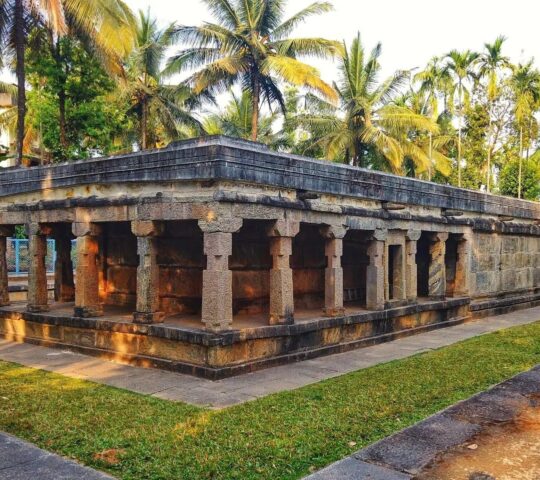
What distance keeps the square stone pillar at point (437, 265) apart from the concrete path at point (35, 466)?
993 centimetres

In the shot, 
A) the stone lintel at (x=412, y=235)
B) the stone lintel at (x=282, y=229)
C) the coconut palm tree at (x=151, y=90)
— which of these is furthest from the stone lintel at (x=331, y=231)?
the coconut palm tree at (x=151, y=90)

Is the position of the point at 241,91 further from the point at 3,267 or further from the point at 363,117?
the point at 3,267

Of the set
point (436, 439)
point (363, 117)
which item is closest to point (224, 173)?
point (436, 439)

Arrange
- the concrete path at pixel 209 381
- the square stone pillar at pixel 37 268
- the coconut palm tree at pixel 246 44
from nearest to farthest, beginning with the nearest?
1. the concrete path at pixel 209 381
2. the square stone pillar at pixel 37 268
3. the coconut palm tree at pixel 246 44

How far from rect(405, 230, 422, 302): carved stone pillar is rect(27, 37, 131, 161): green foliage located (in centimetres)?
1172

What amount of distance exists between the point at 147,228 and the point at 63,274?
5.24m

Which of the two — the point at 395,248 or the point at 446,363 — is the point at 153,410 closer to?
the point at 446,363

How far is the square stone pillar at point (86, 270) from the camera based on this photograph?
9.64 meters

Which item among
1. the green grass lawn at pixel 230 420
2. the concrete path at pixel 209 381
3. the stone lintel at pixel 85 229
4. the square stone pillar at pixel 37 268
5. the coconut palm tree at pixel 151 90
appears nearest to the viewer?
the green grass lawn at pixel 230 420

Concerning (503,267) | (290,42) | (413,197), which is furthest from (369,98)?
(413,197)

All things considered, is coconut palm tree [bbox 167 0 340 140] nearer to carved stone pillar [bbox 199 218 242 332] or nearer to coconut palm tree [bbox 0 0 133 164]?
coconut palm tree [bbox 0 0 133 164]

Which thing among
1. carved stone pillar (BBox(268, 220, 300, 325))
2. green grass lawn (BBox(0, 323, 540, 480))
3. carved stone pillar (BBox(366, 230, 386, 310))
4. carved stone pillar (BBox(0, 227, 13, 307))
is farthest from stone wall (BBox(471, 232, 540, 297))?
carved stone pillar (BBox(0, 227, 13, 307))

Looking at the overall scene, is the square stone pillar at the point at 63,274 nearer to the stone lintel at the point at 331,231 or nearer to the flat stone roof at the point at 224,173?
the flat stone roof at the point at 224,173

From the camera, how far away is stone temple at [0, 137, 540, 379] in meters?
8.12
